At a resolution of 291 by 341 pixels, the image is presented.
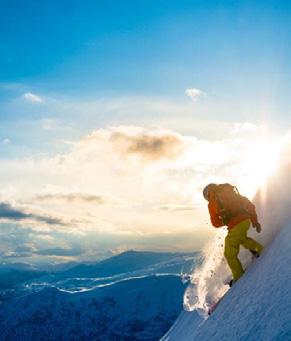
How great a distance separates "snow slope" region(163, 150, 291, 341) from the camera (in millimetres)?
5402

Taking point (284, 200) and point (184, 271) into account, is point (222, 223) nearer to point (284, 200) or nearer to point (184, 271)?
point (284, 200)

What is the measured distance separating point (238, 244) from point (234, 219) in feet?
1.98

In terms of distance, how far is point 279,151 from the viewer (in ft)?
41.3

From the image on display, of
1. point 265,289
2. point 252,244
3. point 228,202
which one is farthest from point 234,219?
point 265,289

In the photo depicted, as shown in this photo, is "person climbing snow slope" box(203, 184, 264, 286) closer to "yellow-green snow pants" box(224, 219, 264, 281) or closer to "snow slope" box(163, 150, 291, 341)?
"yellow-green snow pants" box(224, 219, 264, 281)

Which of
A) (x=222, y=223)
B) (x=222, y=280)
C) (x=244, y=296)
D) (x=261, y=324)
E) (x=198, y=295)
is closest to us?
(x=261, y=324)

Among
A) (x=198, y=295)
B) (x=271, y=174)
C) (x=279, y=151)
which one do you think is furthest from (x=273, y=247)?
(x=198, y=295)

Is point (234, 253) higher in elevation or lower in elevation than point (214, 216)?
lower

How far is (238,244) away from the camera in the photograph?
10219 millimetres

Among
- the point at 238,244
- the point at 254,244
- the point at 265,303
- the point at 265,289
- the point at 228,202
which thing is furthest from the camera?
the point at 228,202

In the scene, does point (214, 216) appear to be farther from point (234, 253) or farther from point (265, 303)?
point (265, 303)

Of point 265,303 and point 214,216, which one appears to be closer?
point 265,303

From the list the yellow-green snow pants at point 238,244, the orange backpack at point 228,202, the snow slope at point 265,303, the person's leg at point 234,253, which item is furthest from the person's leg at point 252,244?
the snow slope at point 265,303

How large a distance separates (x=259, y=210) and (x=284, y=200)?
1.38m
